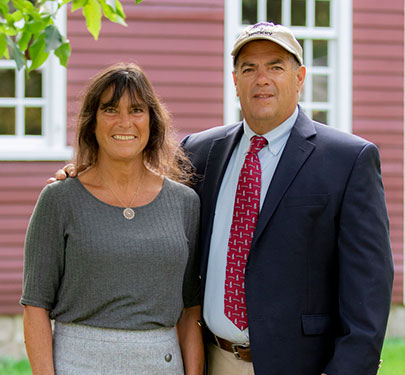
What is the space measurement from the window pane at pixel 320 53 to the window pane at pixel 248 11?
2.29 ft

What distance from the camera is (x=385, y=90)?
711 centimetres

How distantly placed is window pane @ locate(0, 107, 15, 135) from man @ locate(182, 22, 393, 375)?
14.5 feet

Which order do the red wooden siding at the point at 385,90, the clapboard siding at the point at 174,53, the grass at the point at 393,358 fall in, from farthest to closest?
the red wooden siding at the point at 385,90 → the clapboard siding at the point at 174,53 → the grass at the point at 393,358

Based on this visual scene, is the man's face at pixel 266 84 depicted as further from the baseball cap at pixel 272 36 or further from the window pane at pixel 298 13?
the window pane at pixel 298 13

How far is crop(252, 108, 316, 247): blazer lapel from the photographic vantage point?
2.76 meters

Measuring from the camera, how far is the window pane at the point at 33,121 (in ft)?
22.6

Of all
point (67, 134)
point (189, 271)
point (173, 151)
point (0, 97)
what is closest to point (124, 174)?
point (173, 151)

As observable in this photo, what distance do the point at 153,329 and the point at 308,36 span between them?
5.16 metres

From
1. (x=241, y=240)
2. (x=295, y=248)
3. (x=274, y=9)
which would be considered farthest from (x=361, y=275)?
(x=274, y=9)

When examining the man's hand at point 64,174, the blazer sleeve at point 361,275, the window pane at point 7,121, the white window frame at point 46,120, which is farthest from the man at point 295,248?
the window pane at point 7,121

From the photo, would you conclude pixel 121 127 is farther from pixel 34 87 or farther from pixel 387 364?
pixel 34 87

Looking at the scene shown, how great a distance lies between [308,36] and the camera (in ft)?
23.7

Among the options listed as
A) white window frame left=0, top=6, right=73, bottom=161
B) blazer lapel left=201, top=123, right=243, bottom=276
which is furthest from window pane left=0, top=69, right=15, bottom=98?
blazer lapel left=201, top=123, right=243, bottom=276

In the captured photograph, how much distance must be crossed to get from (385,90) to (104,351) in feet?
17.2
